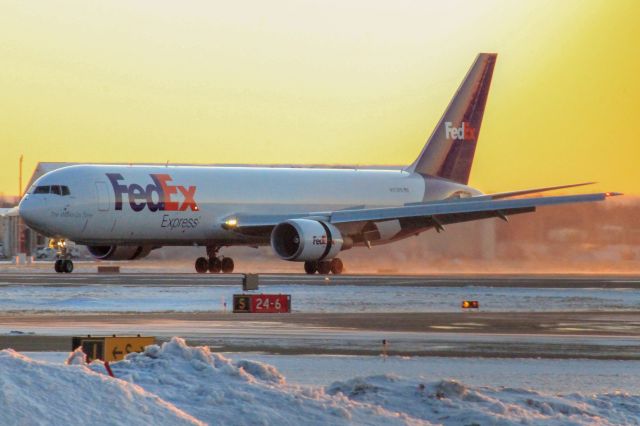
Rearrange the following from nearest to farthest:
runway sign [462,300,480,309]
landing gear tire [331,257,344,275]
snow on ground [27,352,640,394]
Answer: snow on ground [27,352,640,394] < runway sign [462,300,480,309] < landing gear tire [331,257,344,275]

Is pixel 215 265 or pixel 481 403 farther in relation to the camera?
pixel 215 265

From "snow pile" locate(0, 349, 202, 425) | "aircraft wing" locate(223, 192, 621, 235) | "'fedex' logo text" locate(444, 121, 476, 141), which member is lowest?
"snow pile" locate(0, 349, 202, 425)

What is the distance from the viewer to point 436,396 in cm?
1448

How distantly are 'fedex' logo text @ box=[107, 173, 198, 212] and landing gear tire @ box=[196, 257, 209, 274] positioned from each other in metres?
3.20

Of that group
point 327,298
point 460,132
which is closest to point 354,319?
point 327,298

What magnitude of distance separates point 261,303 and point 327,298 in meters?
5.85

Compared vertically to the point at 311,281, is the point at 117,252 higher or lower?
higher

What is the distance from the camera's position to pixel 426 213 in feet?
192

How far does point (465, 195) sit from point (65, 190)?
19095mm

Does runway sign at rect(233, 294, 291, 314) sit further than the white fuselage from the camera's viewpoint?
No

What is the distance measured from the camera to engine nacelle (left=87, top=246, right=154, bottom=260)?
58375mm

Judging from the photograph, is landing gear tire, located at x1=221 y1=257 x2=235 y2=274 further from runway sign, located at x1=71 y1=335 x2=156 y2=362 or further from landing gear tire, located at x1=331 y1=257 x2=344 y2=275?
runway sign, located at x1=71 y1=335 x2=156 y2=362

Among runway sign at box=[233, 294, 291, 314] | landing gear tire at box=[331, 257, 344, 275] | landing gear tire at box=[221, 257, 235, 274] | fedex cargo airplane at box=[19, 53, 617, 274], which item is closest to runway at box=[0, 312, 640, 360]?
runway sign at box=[233, 294, 291, 314]

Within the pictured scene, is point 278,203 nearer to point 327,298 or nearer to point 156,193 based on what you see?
point 156,193
